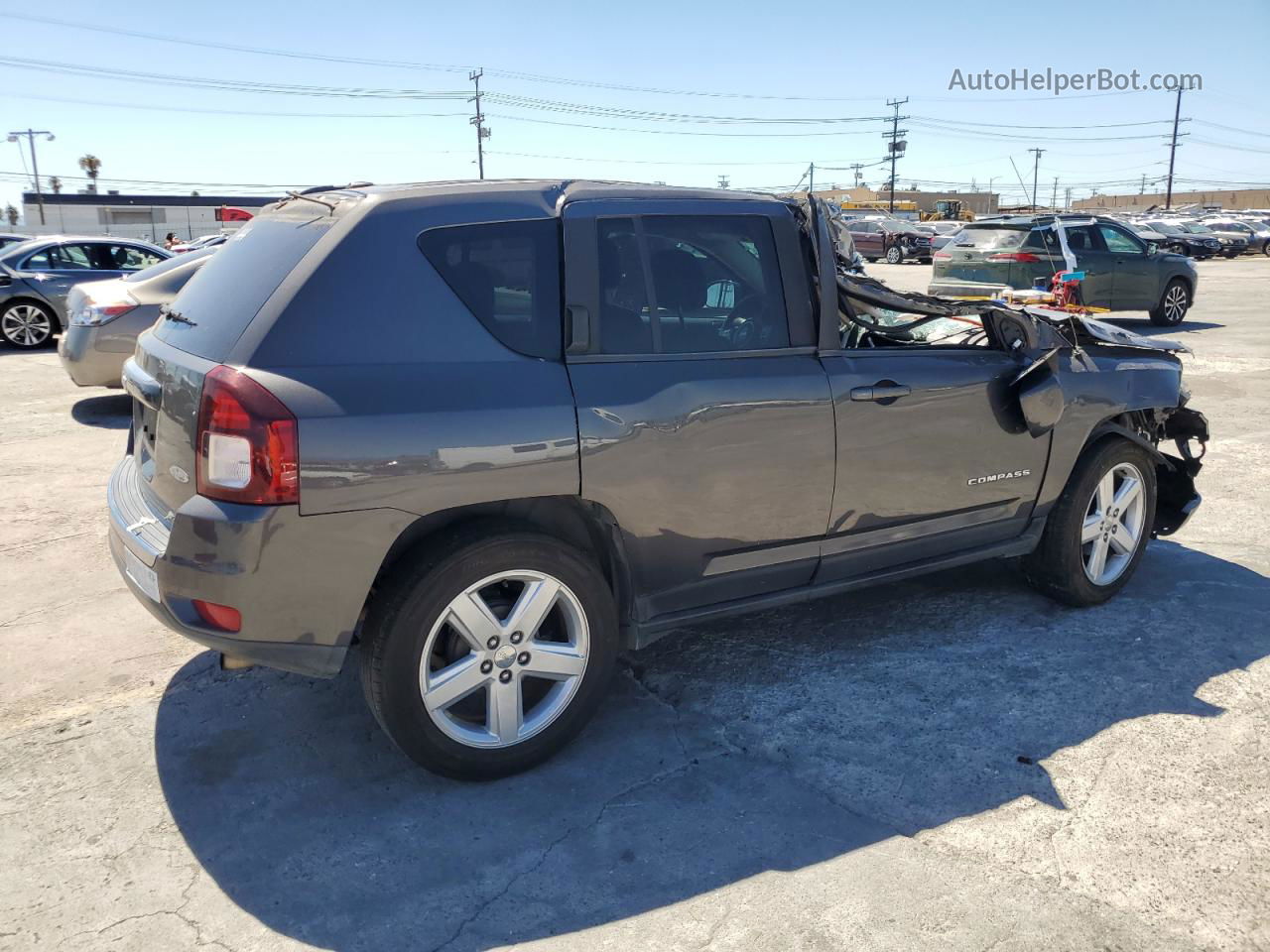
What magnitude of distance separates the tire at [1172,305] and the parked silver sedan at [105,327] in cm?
1474

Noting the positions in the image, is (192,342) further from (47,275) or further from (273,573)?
(47,275)

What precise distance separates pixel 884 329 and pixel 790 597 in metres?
1.45

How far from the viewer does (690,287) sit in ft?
11.9

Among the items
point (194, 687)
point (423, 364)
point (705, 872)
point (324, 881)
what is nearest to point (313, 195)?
point (423, 364)

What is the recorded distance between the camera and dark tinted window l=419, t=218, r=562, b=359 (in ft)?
10.5

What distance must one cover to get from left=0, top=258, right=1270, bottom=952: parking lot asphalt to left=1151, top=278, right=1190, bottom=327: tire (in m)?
12.9

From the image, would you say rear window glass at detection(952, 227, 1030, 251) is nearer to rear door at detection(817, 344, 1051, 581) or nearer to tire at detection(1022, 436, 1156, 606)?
tire at detection(1022, 436, 1156, 606)

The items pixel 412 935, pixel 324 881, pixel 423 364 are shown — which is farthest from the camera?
pixel 423 364

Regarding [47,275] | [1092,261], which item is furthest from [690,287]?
[1092,261]

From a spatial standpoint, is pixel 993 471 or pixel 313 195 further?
pixel 993 471

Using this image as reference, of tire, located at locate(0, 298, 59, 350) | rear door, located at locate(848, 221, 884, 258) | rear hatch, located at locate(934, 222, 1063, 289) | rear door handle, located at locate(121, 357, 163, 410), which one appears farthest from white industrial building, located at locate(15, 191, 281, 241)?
rear door handle, located at locate(121, 357, 163, 410)

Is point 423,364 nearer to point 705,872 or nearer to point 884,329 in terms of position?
point 705,872

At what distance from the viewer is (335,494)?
9.41 feet

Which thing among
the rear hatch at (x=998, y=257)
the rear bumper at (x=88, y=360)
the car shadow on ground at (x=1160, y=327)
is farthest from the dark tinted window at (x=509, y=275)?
the car shadow on ground at (x=1160, y=327)
